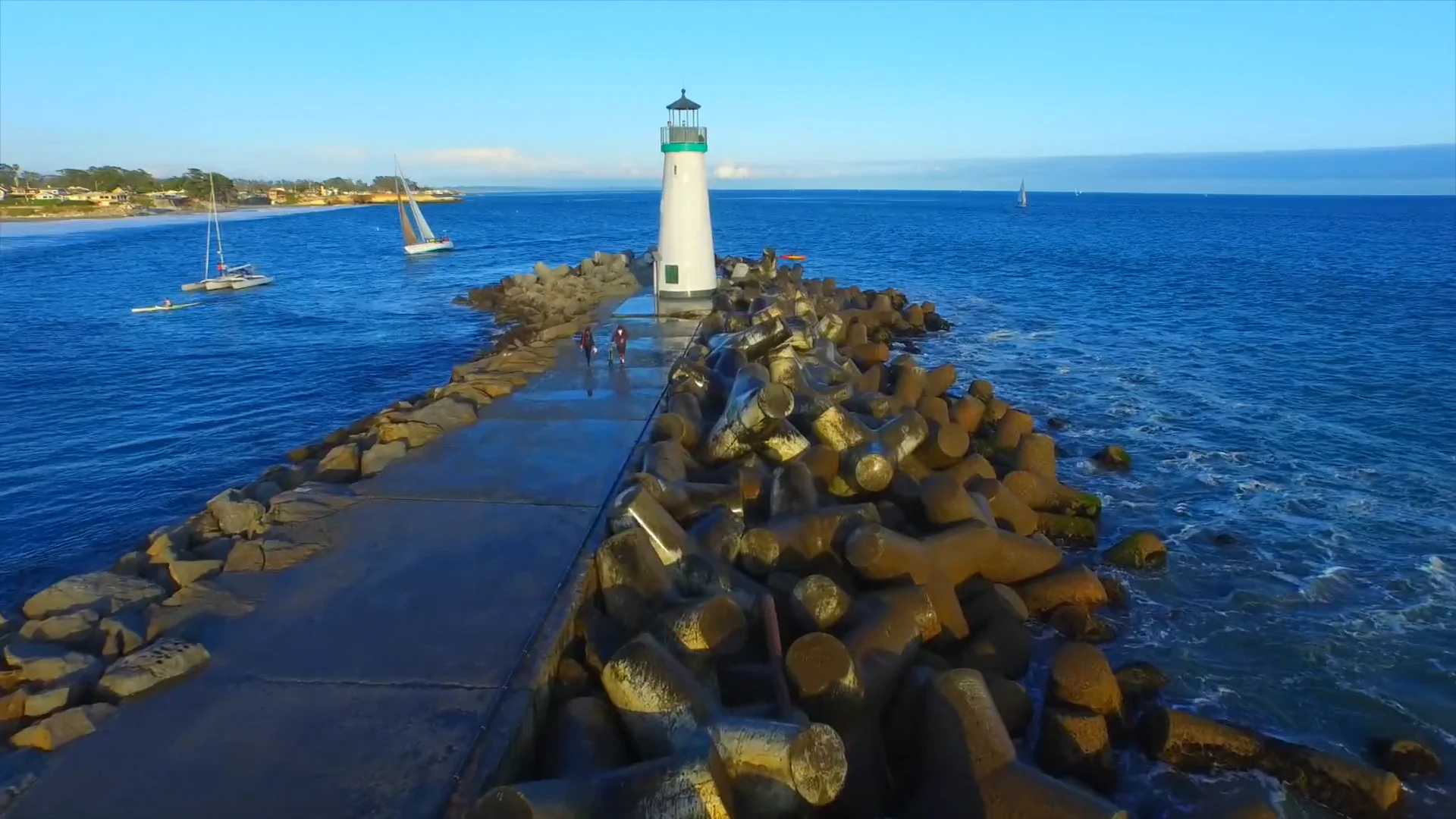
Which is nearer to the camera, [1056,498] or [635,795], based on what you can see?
[635,795]

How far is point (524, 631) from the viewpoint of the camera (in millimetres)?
6203

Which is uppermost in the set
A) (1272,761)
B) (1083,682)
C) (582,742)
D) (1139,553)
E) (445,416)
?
(445,416)

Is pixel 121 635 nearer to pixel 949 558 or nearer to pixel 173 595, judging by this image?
pixel 173 595

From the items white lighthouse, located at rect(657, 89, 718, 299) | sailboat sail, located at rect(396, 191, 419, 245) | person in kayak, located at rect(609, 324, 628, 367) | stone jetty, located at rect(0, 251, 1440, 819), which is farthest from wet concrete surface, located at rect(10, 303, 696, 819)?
sailboat sail, located at rect(396, 191, 419, 245)

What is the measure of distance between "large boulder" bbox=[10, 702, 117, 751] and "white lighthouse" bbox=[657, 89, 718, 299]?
17638 millimetres

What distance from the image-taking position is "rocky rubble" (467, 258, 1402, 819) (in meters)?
4.69

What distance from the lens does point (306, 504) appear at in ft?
27.2

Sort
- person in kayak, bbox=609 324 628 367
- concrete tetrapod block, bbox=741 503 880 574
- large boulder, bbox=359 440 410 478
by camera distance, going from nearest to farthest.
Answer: concrete tetrapod block, bbox=741 503 880 574, large boulder, bbox=359 440 410 478, person in kayak, bbox=609 324 628 367

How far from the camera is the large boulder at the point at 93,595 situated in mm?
6512

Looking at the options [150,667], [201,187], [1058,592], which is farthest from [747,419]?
[201,187]

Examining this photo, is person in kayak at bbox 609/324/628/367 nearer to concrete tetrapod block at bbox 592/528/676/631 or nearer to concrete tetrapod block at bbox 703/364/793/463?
concrete tetrapod block at bbox 703/364/793/463

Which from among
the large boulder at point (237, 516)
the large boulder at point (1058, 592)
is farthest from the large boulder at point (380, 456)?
the large boulder at point (1058, 592)

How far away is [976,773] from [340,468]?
7580 mm

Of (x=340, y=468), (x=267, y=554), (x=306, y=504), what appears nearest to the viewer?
(x=267, y=554)
